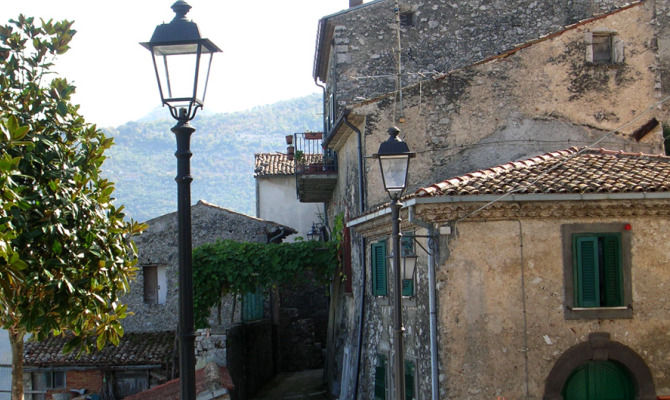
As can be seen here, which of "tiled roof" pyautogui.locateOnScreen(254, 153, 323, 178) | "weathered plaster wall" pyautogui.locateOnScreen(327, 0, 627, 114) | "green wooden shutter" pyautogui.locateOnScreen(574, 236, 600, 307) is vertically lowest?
"green wooden shutter" pyautogui.locateOnScreen(574, 236, 600, 307)

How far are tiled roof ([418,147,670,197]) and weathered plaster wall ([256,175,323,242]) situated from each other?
21.6m

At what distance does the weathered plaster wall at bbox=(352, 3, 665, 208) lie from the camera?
58.3ft

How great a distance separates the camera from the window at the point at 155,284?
28.4 m

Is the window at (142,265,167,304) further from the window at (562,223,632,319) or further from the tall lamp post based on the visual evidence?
the tall lamp post

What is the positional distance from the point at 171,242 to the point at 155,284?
156 centimetres

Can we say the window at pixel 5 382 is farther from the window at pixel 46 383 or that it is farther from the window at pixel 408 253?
the window at pixel 408 253

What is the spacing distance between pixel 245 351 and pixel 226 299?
278cm

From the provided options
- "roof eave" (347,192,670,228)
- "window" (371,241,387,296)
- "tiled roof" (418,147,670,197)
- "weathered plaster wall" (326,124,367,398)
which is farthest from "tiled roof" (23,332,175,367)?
"roof eave" (347,192,670,228)

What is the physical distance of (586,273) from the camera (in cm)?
1378

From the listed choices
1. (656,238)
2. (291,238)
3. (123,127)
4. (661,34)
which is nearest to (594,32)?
(656,238)

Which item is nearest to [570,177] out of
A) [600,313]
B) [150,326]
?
[600,313]

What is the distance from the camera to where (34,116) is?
1111 cm

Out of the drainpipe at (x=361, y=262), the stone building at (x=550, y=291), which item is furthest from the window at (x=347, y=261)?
the stone building at (x=550, y=291)

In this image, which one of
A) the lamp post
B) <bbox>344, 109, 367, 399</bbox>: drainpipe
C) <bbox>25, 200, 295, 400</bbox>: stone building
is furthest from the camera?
<bbox>25, 200, 295, 400</bbox>: stone building
